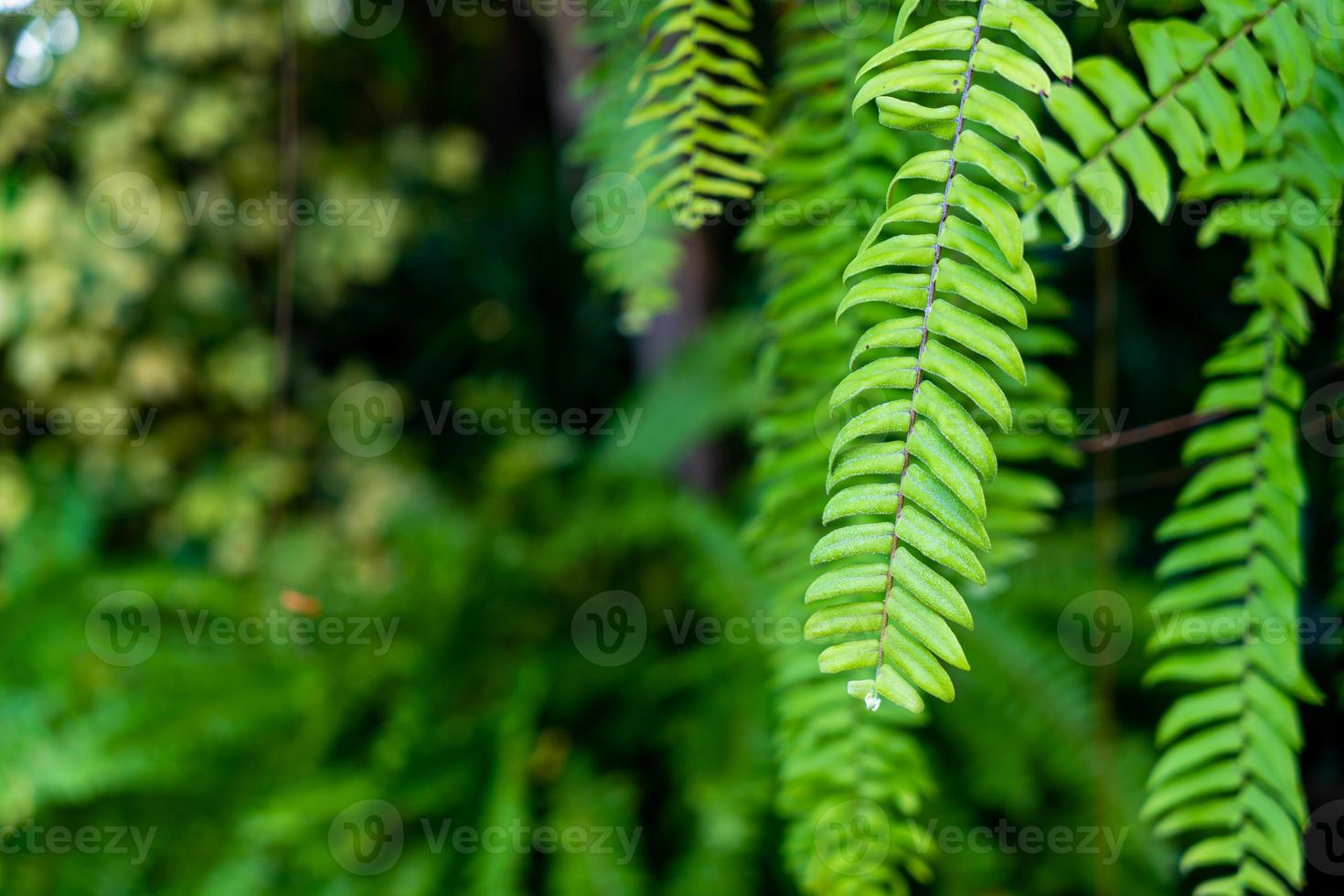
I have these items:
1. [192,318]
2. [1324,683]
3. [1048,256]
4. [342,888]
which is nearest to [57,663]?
[342,888]

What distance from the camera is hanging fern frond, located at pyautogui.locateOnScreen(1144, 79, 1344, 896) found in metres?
0.74

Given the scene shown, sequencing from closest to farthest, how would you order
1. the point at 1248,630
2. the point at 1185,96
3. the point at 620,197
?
the point at 1185,96 → the point at 1248,630 → the point at 620,197

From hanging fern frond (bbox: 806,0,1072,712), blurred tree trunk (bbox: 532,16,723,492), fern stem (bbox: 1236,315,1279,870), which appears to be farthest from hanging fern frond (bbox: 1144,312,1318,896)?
blurred tree trunk (bbox: 532,16,723,492)

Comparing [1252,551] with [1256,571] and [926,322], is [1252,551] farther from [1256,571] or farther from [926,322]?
[926,322]

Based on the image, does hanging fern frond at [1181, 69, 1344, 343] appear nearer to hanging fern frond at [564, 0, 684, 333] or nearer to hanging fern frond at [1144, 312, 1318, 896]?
hanging fern frond at [1144, 312, 1318, 896]

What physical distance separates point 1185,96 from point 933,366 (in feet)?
1.10

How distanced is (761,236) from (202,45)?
221 centimetres

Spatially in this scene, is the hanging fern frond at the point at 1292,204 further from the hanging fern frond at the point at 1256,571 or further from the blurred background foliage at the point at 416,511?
the blurred background foliage at the point at 416,511

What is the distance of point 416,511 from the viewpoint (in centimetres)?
241

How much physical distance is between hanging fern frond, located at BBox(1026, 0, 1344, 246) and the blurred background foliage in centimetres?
39

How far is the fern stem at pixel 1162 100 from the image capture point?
0.62m

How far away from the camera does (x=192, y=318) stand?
274 cm

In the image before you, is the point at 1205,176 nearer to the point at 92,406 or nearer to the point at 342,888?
the point at 342,888

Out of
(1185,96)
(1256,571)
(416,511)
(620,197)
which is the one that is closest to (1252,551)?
(1256,571)
